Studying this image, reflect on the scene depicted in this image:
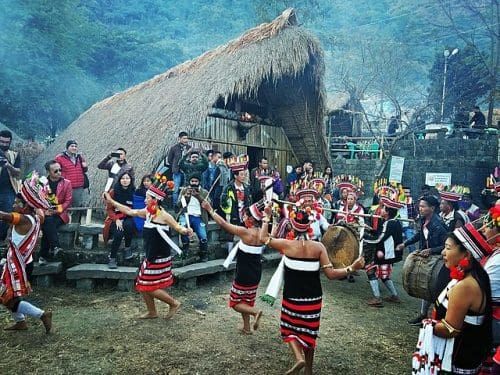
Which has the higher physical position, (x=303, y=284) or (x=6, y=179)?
Answer: (x=6, y=179)

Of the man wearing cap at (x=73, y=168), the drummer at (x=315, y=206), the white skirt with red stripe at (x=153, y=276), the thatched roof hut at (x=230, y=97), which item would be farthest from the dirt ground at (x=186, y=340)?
the thatched roof hut at (x=230, y=97)

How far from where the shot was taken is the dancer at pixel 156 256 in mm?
4773

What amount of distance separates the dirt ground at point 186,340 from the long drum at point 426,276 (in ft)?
2.04

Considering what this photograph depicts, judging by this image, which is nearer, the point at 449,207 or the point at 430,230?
the point at 430,230

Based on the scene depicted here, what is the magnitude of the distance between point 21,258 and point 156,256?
4.78ft

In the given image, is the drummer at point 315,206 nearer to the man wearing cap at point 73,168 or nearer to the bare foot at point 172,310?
the bare foot at point 172,310

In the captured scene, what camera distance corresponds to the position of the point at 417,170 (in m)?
14.6

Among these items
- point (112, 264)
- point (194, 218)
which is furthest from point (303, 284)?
point (112, 264)

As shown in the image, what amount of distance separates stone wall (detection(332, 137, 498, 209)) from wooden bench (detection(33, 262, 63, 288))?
37.9 feet

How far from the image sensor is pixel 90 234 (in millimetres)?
6441

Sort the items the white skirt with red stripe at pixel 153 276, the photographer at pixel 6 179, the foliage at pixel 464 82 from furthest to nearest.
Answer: the foliage at pixel 464 82, the photographer at pixel 6 179, the white skirt with red stripe at pixel 153 276

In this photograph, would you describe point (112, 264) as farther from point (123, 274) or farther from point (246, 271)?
point (246, 271)

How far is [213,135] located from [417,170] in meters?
8.33

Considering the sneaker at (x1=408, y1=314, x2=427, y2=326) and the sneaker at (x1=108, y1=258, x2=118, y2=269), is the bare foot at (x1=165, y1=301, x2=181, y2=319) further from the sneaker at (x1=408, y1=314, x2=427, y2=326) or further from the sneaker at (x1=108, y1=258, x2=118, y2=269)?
the sneaker at (x1=408, y1=314, x2=427, y2=326)
